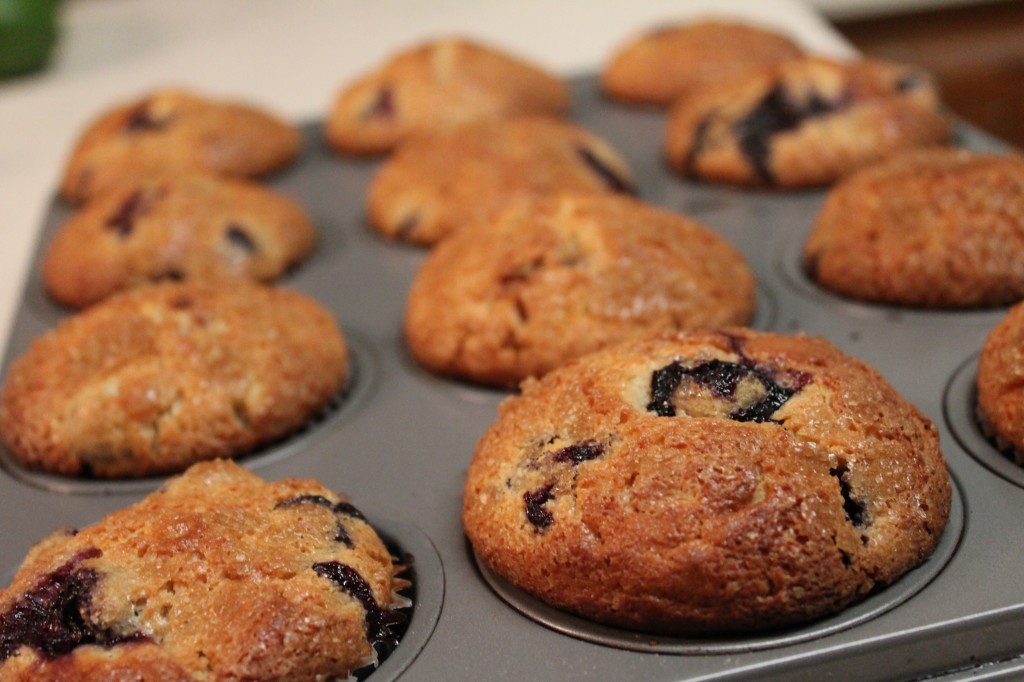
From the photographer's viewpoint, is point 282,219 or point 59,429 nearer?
point 59,429

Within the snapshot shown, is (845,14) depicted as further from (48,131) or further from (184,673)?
(184,673)

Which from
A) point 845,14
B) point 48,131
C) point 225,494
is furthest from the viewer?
point 845,14

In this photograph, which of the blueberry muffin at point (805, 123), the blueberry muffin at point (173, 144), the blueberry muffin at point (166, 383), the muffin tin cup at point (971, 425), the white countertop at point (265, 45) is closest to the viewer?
the muffin tin cup at point (971, 425)

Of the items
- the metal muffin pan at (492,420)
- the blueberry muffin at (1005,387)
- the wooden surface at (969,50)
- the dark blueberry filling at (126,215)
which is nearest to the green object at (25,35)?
the metal muffin pan at (492,420)

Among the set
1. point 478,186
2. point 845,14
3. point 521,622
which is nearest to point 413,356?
point 478,186

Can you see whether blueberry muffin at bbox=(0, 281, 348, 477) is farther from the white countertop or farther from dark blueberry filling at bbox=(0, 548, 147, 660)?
the white countertop

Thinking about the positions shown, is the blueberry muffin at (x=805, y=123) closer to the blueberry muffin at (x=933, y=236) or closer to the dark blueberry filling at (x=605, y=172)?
the dark blueberry filling at (x=605, y=172)
